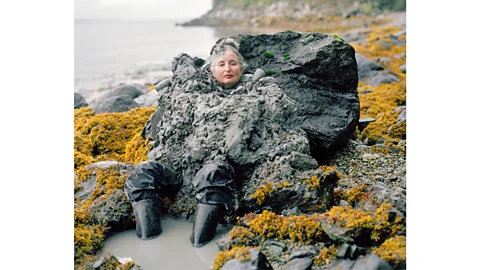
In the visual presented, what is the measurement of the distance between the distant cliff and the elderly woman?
4.44 meters

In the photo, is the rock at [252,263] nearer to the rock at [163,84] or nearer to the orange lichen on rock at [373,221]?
the orange lichen on rock at [373,221]

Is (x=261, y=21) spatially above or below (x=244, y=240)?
above

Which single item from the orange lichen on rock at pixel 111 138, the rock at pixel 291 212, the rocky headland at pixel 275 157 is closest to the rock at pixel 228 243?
the rocky headland at pixel 275 157

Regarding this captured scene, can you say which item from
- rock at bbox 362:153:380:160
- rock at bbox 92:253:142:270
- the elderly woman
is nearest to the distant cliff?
rock at bbox 362:153:380:160

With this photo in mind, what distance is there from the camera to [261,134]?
4.04 m

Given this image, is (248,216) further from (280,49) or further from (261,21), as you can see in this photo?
(261,21)

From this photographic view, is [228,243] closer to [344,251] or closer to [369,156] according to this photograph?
[344,251]

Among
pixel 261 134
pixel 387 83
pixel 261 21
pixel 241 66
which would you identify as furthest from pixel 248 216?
pixel 261 21

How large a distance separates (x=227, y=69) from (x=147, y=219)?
1.47m

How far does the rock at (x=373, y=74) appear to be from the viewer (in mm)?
8641

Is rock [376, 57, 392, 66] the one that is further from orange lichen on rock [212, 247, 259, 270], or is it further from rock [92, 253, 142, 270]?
rock [92, 253, 142, 270]

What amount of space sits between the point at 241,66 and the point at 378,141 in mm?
1848

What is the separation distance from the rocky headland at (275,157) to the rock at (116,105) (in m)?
0.53

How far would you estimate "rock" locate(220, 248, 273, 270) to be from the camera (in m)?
2.94
